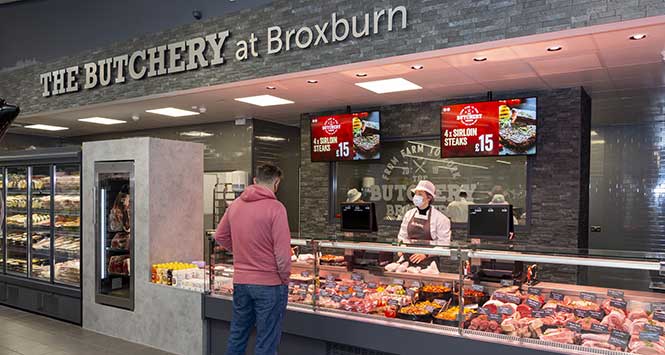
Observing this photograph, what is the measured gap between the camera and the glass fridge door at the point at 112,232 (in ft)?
19.7

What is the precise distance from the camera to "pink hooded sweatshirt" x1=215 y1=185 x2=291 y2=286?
3592 mm

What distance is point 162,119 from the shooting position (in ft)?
31.7

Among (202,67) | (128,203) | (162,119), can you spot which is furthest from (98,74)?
(128,203)

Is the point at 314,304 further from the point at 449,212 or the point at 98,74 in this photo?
the point at 98,74

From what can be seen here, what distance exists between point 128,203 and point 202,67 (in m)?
2.01

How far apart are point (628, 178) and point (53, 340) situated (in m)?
9.09

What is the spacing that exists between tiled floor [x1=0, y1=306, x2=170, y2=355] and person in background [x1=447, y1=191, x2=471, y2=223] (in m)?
4.51

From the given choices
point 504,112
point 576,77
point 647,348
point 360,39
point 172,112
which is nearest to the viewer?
point 647,348

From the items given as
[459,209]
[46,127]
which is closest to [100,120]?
[46,127]

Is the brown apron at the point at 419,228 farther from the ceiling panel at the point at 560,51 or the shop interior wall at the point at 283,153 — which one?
the shop interior wall at the point at 283,153

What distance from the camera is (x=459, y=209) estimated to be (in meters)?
7.62

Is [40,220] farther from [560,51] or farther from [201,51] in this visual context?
[560,51]

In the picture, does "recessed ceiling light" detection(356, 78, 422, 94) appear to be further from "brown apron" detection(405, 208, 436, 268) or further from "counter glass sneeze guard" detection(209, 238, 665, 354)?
"counter glass sneeze guard" detection(209, 238, 665, 354)

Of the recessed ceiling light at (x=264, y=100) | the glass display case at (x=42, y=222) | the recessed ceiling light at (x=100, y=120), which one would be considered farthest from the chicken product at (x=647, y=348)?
the recessed ceiling light at (x=100, y=120)
